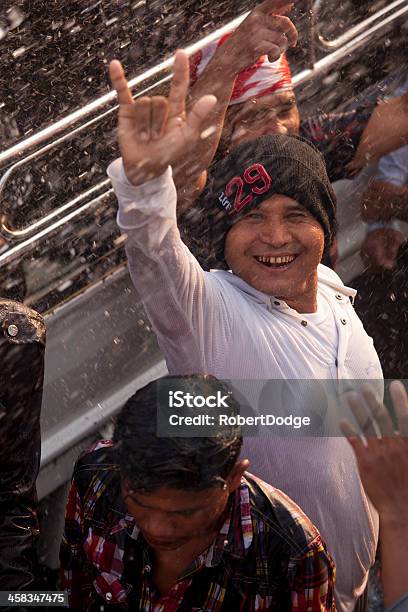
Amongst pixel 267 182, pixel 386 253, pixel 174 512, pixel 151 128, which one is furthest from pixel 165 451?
pixel 386 253

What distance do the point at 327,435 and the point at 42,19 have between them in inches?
60.1

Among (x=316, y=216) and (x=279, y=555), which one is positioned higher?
(x=316, y=216)

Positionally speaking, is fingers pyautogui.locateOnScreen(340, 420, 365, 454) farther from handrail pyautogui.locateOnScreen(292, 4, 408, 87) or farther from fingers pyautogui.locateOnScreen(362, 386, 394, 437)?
handrail pyautogui.locateOnScreen(292, 4, 408, 87)

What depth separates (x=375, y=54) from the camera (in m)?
3.28

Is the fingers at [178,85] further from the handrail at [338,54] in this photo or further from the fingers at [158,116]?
the handrail at [338,54]

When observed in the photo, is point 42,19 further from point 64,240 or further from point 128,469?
point 128,469

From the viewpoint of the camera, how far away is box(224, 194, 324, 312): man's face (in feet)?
6.72

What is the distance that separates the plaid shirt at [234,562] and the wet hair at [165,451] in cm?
10

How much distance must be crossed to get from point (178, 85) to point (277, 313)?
0.52 meters

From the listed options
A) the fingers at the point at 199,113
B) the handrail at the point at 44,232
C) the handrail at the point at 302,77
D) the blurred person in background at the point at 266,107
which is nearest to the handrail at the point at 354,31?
the handrail at the point at 302,77

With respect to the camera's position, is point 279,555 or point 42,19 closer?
point 279,555

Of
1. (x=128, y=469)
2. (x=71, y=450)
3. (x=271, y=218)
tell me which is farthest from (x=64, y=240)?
(x=128, y=469)

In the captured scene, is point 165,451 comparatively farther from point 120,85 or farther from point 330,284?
point 330,284

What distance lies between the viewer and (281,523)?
1731 millimetres
